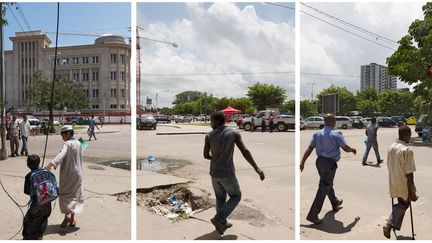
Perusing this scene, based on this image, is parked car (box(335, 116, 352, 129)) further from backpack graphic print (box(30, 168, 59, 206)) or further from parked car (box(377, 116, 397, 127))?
backpack graphic print (box(30, 168, 59, 206))

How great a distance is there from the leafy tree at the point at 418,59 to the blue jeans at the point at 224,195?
1609 centimetres

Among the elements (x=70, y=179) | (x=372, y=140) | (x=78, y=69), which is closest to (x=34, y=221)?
(x=70, y=179)

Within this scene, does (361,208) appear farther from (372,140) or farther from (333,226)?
(372,140)

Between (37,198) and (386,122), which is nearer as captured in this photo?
(37,198)

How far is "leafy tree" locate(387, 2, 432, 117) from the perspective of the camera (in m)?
17.5

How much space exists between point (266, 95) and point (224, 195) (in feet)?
143

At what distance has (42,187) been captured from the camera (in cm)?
396

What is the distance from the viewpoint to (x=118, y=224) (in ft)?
16.2

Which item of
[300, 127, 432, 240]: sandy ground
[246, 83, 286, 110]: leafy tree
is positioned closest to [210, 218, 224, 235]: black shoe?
[300, 127, 432, 240]: sandy ground

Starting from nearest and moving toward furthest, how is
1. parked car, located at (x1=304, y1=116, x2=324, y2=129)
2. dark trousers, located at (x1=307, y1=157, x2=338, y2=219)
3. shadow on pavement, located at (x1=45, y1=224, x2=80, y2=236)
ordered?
1. shadow on pavement, located at (x1=45, y1=224, x2=80, y2=236)
2. dark trousers, located at (x1=307, y1=157, x2=338, y2=219)
3. parked car, located at (x1=304, y1=116, x2=324, y2=129)

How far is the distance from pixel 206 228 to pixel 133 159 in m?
1.35

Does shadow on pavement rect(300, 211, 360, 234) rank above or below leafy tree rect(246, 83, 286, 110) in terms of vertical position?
below

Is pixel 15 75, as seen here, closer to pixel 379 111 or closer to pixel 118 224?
pixel 379 111

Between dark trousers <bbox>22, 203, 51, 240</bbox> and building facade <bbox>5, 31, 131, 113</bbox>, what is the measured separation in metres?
61.6
